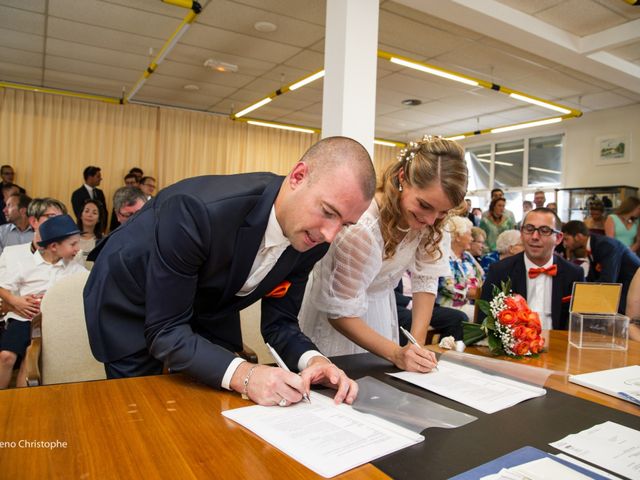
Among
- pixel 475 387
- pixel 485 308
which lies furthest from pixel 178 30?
pixel 475 387

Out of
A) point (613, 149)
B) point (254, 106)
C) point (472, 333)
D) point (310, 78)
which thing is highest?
point (254, 106)

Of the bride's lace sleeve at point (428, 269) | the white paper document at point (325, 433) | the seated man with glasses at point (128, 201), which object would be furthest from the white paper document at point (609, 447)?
the seated man with glasses at point (128, 201)

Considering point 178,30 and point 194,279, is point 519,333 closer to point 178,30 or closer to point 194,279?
point 194,279

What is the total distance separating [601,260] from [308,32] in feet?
12.5

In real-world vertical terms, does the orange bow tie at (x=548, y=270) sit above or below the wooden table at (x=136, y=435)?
above

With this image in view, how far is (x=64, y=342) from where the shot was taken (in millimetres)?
1864

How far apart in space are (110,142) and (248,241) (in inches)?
349

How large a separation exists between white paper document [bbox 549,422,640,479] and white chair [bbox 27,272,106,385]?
1.63m

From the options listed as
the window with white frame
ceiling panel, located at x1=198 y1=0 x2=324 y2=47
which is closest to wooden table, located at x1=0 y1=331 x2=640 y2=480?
ceiling panel, located at x1=198 y1=0 x2=324 y2=47

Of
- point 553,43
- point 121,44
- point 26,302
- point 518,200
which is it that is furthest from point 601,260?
point 518,200

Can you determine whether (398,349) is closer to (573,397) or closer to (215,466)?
(573,397)

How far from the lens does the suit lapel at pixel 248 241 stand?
1351 mm

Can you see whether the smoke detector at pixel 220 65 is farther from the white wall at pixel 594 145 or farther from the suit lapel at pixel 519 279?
the white wall at pixel 594 145

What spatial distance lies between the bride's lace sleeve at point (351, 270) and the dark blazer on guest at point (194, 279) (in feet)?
0.54
